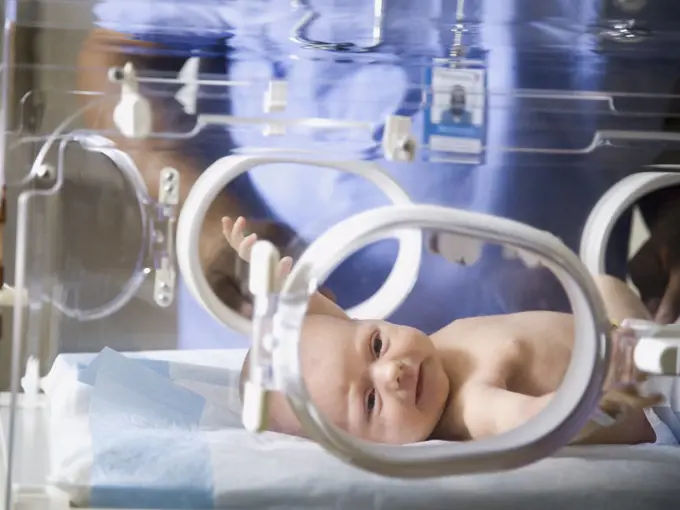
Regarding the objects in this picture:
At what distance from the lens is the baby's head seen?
667mm

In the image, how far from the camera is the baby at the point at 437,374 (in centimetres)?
67

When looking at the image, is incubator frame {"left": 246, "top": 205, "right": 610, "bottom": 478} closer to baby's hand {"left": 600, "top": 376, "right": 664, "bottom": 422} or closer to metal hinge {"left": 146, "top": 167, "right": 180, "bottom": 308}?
baby's hand {"left": 600, "top": 376, "right": 664, "bottom": 422}

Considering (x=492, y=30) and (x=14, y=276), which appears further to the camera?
Answer: (x=492, y=30)

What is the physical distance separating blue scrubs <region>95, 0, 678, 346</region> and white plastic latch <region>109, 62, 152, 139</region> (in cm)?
5

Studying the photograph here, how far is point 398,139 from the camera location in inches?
27.4

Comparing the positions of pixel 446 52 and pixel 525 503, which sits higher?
pixel 446 52

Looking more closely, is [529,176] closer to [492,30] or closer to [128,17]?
[492,30]

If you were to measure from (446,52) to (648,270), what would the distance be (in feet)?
0.91

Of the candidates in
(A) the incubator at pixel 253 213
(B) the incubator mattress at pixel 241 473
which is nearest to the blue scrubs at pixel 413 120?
(A) the incubator at pixel 253 213

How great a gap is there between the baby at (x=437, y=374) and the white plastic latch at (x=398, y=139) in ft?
0.44

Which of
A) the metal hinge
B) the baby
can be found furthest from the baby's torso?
the metal hinge

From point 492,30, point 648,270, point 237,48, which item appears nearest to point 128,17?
point 237,48

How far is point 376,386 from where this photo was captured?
0.69 m

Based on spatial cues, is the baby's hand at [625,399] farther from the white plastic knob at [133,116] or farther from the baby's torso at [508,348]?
the white plastic knob at [133,116]
